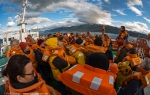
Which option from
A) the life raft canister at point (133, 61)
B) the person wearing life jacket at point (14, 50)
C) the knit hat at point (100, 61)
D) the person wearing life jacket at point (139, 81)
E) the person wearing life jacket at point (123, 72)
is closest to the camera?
the knit hat at point (100, 61)

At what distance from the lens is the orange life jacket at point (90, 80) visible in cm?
160

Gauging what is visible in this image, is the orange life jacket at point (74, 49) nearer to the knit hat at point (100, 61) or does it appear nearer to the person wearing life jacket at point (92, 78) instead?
the person wearing life jacket at point (92, 78)

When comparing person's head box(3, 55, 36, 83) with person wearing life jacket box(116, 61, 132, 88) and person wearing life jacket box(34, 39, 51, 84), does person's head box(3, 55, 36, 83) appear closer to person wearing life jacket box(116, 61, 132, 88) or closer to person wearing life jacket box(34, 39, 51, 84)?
person wearing life jacket box(34, 39, 51, 84)

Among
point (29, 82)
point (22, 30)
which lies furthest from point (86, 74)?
point (22, 30)

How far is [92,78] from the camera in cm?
170

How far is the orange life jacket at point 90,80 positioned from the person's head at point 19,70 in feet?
1.86

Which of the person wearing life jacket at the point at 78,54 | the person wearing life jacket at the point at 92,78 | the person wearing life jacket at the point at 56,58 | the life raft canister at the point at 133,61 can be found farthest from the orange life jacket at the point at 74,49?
the person wearing life jacket at the point at 92,78

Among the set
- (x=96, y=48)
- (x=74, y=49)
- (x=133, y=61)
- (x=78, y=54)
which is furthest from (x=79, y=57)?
(x=133, y=61)

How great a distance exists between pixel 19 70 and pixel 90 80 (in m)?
0.78

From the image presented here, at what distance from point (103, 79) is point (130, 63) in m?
1.81

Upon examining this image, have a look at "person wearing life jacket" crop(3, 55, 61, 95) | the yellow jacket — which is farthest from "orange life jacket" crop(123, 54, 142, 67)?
"person wearing life jacket" crop(3, 55, 61, 95)

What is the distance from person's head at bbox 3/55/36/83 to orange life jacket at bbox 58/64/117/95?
565 mm

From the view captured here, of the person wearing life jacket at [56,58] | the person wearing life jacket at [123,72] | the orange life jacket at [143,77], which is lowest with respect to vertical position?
the person wearing life jacket at [123,72]

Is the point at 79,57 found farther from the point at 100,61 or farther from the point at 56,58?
the point at 100,61
